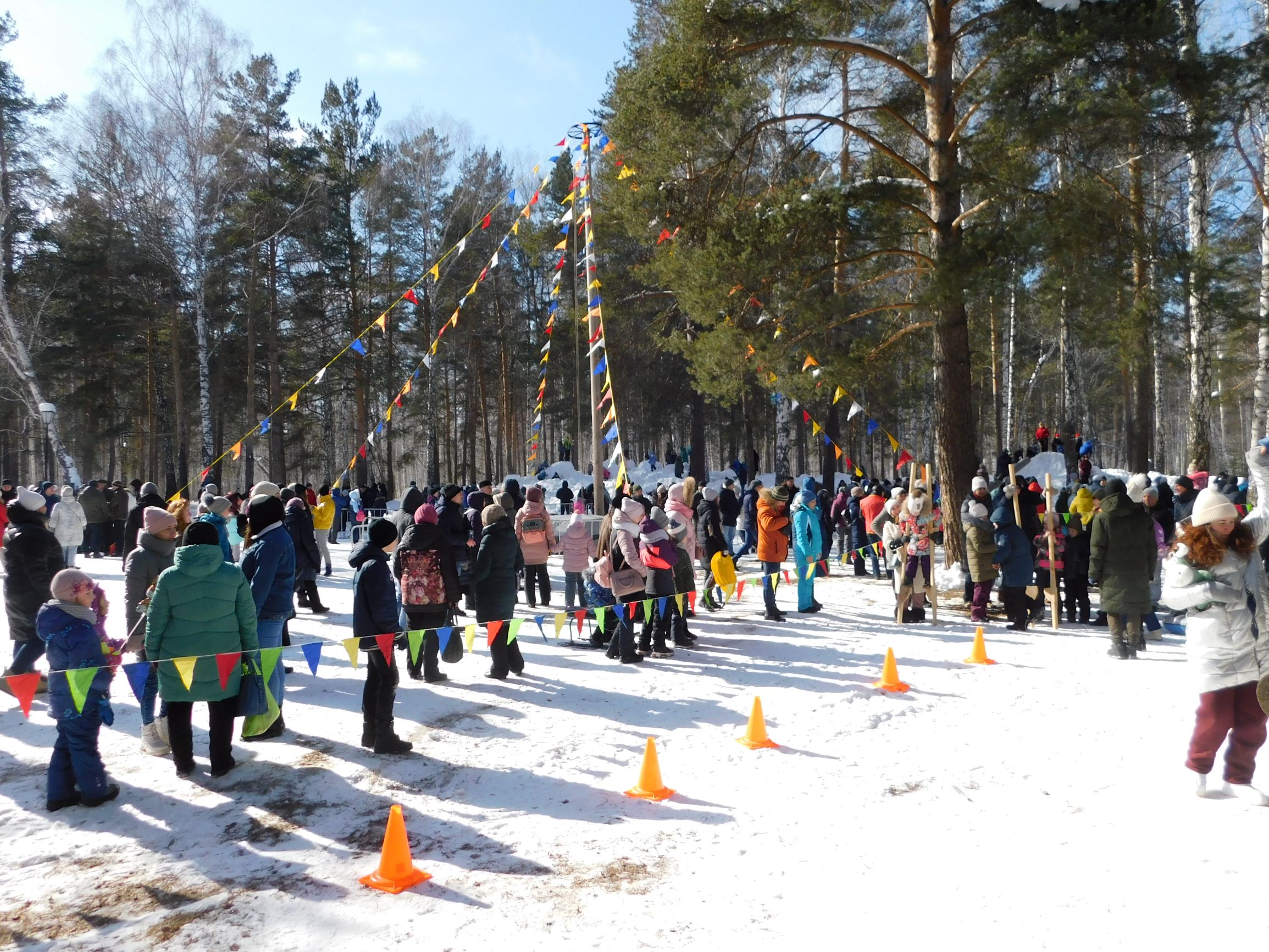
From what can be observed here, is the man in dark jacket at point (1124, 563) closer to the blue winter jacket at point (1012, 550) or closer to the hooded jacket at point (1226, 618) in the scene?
the blue winter jacket at point (1012, 550)

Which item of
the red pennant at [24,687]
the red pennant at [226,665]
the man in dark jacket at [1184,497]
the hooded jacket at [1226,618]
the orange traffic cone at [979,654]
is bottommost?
the orange traffic cone at [979,654]

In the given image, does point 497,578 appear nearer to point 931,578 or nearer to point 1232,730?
point 931,578

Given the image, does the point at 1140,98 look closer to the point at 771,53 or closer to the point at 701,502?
the point at 771,53

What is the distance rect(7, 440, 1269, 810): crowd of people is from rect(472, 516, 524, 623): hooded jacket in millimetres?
19

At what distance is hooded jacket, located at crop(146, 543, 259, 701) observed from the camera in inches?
213

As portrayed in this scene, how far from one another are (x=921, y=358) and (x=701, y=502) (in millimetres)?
5784

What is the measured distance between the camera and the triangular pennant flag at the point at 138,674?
5500mm

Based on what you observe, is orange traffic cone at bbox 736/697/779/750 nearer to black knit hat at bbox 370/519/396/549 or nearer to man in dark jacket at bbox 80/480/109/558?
black knit hat at bbox 370/519/396/549

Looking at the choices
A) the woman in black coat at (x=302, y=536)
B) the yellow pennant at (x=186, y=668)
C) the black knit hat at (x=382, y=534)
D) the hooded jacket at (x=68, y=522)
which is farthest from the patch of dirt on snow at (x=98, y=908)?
the hooded jacket at (x=68, y=522)

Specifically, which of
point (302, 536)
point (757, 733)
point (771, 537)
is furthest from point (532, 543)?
point (757, 733)

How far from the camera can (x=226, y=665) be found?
5520 millimetres

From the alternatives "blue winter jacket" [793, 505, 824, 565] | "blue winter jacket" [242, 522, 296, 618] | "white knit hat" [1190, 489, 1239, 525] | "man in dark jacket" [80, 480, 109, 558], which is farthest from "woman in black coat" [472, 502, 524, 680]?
"man in dark jacket" [80, 480, 109, 558]

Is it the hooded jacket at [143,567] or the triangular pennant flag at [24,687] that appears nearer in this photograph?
the triangular pennant flag at [24,687]

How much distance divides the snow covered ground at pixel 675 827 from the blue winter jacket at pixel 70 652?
2.29ft
